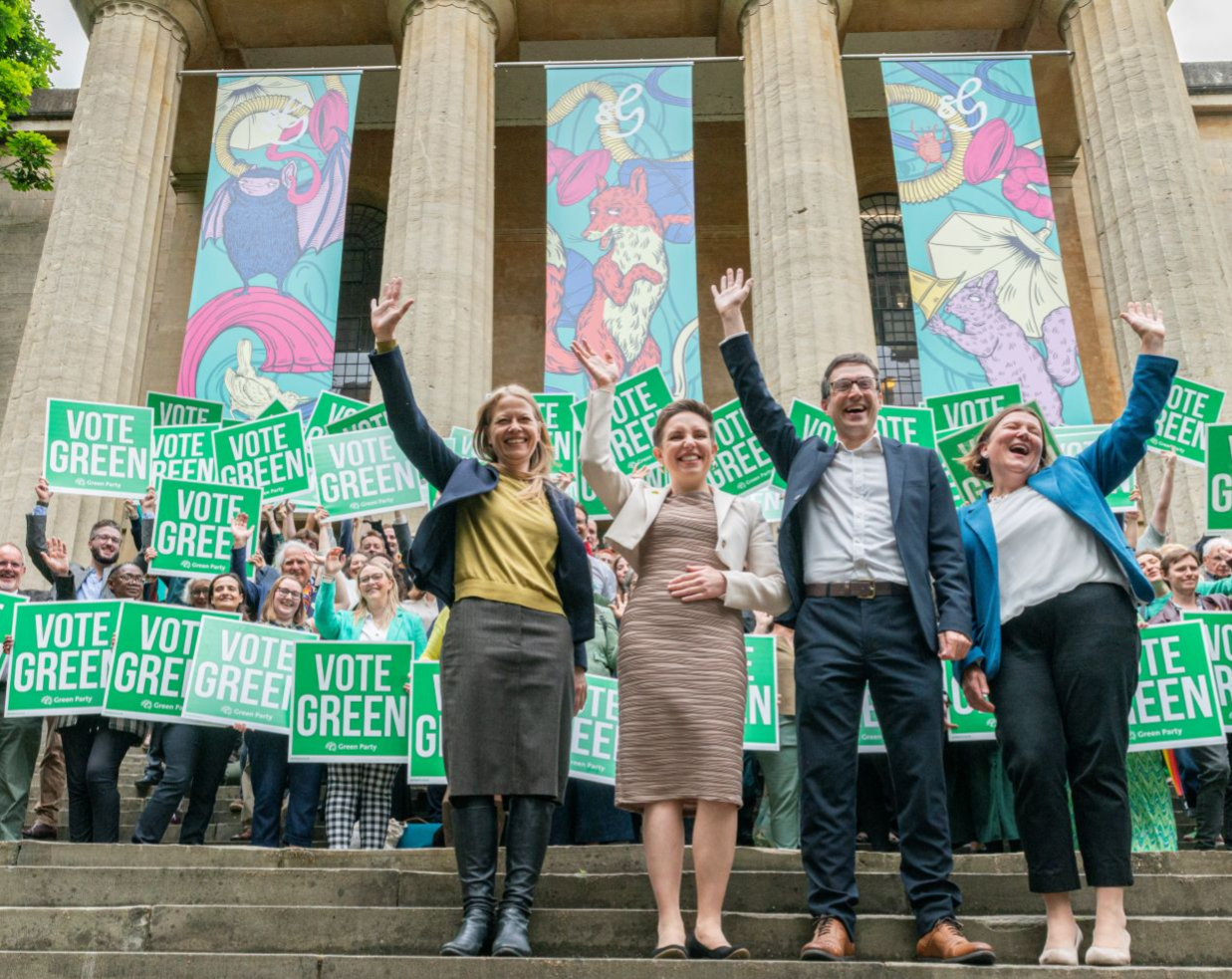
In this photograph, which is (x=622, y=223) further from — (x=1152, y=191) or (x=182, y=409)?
(x=1152, y=191)

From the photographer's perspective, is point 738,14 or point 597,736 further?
point 738,14

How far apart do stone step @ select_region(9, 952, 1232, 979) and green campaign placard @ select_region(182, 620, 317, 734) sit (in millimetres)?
2806

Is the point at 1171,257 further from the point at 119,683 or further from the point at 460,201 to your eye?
the point at 119,683

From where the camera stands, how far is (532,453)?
4793mm

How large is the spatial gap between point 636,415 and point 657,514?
561cm

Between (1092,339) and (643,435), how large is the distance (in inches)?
536

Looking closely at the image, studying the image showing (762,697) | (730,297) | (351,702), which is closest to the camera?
(730,297)

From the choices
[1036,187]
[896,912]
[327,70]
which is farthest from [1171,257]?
[896,912]

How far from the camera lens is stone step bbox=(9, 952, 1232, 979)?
3.79 metres

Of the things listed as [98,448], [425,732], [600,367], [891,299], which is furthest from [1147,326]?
[891,299]

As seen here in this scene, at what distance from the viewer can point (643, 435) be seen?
1008cm

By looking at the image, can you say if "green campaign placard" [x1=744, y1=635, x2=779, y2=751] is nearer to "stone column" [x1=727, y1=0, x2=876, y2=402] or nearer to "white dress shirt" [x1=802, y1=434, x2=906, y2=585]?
"white dress shirt" [x1=802, y1=434, x2=906, y2=585]

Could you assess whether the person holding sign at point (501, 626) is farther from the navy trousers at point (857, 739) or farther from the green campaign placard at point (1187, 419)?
the green campaign placard at point (1187, 419)

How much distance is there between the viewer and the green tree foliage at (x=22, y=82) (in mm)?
18062
